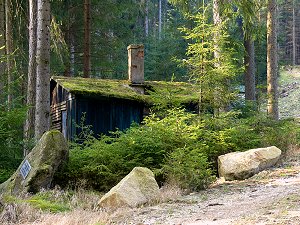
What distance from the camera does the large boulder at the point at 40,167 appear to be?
7965 mm

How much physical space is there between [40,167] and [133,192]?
2.31 meters

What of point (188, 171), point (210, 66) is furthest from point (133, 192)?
point (210, 66)

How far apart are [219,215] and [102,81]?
1278 cm

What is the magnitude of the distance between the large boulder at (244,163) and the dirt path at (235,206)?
1.48 ft

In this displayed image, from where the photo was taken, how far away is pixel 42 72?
11125 millimetres

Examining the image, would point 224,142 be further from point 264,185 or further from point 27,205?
point 27,205

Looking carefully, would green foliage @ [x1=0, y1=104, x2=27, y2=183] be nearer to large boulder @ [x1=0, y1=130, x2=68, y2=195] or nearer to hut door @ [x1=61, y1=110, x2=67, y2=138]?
large boulder @ [x1=0, y1=130, x2=68, y2=195]

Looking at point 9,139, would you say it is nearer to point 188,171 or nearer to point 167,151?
point 167,151

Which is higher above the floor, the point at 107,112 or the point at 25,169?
the point at 107,112

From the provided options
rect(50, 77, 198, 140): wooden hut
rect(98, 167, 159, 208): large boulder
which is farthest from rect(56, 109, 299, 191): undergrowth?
rect(50, 77, 198, 140): wooden hut

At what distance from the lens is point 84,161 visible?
9031 mm

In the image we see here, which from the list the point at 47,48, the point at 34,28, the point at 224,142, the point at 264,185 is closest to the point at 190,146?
the point at 224,142

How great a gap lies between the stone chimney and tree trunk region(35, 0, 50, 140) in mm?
6631

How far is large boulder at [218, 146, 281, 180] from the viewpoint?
895cm
